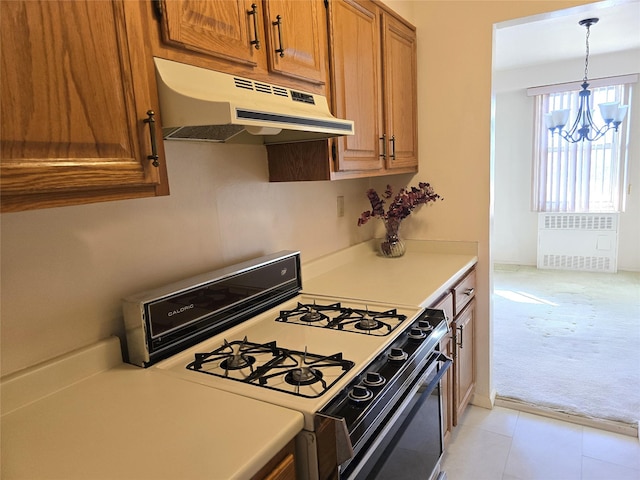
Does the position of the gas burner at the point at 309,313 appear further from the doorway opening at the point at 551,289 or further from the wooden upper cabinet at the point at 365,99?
the doorway opening at the point at 551,289

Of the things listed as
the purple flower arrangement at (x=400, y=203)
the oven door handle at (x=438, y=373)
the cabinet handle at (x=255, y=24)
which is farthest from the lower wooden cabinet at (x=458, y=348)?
the cabinet handle at (x=255, y=24)

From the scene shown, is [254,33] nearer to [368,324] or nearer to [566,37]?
[368,324]

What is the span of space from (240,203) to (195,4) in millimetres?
761

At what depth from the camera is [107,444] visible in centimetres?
86

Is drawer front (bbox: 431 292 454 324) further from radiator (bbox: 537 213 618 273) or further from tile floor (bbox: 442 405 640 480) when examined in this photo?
radiator (bbox: 537 213 618 273)

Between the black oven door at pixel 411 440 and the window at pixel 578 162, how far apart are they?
4.74m

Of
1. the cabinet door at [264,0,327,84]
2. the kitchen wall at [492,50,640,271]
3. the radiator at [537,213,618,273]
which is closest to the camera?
the cabinet door at [264,0,327,84]

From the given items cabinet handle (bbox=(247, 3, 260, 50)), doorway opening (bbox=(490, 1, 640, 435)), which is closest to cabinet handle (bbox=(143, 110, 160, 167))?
cabinet handle (bbox=(247, 3, 260, 50))

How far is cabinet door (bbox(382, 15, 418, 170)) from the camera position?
214cm

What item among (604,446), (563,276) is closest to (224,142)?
(604,446)

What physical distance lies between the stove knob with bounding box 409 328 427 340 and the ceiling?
2.56 m

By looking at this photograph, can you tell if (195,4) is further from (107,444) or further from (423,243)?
(423,243)

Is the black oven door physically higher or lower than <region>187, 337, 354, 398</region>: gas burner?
lower

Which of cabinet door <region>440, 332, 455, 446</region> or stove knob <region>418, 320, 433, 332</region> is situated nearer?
stove knob <region>418, 320, 433, 332</region>
